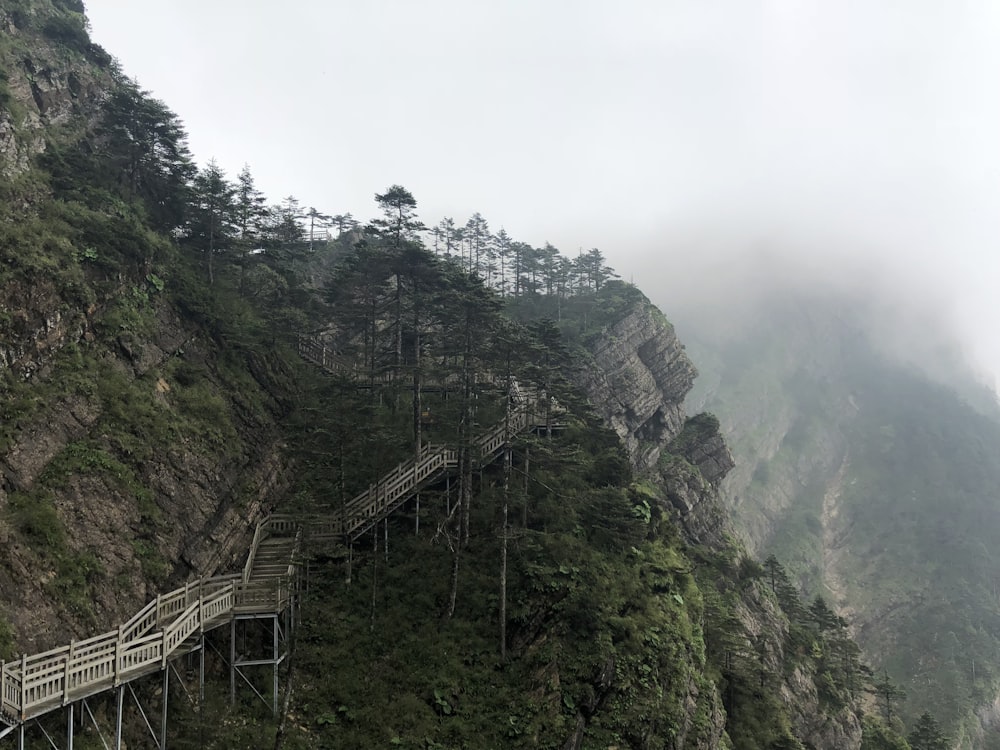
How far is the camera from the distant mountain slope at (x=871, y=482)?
2960 inches

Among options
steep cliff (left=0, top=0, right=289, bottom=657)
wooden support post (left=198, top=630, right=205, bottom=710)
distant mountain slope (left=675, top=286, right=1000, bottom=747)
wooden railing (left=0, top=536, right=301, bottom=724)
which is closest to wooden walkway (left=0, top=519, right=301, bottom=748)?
wooden railing (left=0, top=536, right=301, bottom=724)

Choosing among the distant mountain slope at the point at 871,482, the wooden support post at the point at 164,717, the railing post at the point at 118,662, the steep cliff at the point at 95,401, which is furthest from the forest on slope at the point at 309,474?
the distant mountain slope at the point at 871,482

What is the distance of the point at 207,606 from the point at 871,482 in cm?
13886

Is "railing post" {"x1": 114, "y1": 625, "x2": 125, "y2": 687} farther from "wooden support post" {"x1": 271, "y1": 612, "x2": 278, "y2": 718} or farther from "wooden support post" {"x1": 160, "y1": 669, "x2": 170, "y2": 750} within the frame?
"wooden support post" {"x1": 271, "y1": 612, "x2": 278, "y2": 718}

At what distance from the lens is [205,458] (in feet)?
76.5

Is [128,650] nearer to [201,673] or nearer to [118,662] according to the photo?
[118,662]

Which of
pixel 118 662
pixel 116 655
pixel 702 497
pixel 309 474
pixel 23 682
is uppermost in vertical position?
pixel 702 497

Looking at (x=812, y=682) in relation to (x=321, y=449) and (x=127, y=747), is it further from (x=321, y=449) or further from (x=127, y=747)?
(x=127, y=747)

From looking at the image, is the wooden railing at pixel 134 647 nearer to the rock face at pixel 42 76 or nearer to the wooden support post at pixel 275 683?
the wooden support post at pixel 275 683

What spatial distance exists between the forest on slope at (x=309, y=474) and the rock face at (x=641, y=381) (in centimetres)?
1319

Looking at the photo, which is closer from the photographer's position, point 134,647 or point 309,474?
point 134,647

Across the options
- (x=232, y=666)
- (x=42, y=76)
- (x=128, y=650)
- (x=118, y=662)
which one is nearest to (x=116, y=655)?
(x=118, y=662)

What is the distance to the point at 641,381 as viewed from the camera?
55094 mm

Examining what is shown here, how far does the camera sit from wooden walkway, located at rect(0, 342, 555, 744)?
12.8 meters
